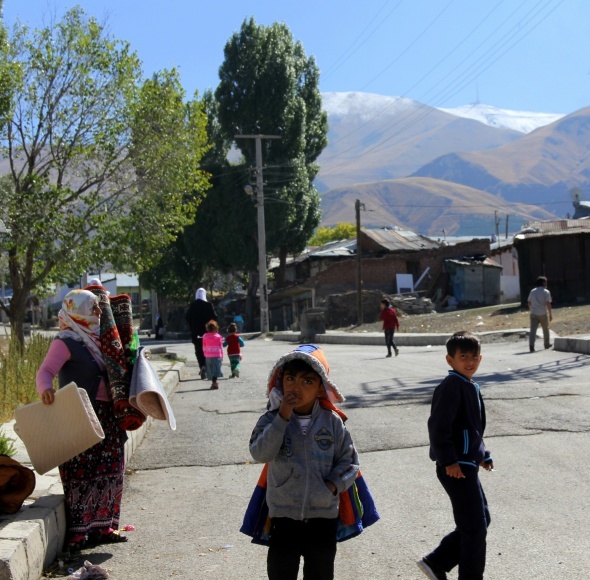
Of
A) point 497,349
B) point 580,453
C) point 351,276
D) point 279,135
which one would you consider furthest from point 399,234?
point 580,453

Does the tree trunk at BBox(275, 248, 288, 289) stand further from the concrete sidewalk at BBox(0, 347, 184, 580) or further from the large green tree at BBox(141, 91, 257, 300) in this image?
the concrete sidewalk at BBox(0, 347, 184, 580)

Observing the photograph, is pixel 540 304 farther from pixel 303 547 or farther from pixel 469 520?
pixel 303 547

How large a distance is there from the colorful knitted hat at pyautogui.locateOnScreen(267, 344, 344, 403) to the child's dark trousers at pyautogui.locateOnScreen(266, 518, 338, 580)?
2.05 feet

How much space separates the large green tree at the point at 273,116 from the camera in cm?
5619

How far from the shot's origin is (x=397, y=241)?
65.2 m

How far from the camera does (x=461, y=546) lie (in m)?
4.98

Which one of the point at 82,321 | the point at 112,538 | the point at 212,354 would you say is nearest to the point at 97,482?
the point at 112,538

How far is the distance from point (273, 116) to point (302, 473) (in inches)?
2087

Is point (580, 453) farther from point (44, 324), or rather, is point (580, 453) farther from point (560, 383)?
point (44, 324)

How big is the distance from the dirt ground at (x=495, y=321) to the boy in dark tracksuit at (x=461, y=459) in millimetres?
23360

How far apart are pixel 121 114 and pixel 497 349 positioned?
1158 centimetres

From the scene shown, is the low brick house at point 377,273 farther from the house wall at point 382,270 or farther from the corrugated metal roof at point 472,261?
the corrugated metal roof at point 472,261

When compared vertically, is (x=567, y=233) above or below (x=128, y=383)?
above

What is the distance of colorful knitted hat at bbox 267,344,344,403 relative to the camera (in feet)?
14.9
